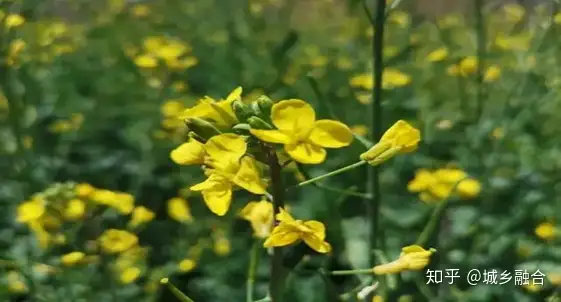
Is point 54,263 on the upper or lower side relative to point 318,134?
lower

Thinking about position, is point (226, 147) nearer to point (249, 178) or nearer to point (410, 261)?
point (249, 178)

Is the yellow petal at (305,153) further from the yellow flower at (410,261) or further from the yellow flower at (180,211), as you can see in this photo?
the yellow flower at (180,211)

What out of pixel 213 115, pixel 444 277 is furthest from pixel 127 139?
pixel 213 115

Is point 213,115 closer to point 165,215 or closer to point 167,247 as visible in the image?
point 167,247

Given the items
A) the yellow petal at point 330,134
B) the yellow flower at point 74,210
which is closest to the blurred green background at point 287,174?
the yellow flower at point 74,210

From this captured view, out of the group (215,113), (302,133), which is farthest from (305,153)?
(215,113)

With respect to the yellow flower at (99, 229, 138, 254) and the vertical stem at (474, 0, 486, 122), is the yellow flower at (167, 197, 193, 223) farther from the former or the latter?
the vertical stem at (474, 0, 486, 122)
